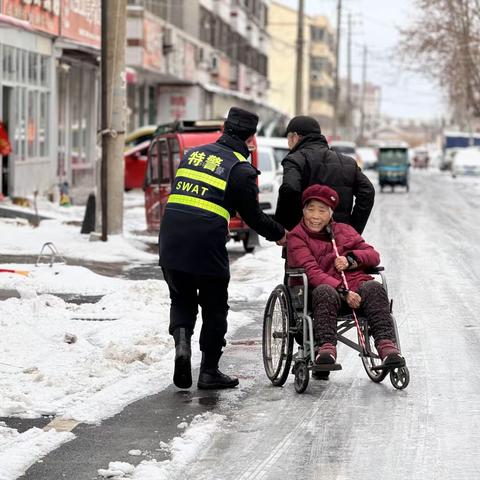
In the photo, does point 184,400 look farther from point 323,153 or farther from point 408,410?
point 323,153

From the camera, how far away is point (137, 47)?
4219 cm

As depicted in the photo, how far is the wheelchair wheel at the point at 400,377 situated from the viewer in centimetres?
873

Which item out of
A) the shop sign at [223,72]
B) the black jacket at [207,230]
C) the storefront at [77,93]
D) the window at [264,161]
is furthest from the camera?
the shop sign at [223,72]

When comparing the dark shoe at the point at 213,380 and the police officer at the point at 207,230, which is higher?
the police officer at the point at 207,230

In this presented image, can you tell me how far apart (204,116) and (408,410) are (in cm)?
5010

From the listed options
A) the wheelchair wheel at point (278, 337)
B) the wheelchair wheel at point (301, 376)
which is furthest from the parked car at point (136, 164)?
the wheelchair wheel at point (301, 376)

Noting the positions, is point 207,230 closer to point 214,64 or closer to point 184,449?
point 184,449

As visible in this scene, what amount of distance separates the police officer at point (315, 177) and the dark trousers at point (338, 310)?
826 mm

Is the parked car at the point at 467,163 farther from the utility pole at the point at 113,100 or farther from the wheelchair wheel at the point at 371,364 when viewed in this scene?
the wheelchair wheel at the point at 371,364

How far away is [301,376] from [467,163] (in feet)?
212

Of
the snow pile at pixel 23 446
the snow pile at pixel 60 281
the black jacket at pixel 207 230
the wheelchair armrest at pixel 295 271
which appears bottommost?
the snow pile at pixel 60 281

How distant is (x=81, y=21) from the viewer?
3434cm

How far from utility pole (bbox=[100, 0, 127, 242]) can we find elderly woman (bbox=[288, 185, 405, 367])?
458 inches

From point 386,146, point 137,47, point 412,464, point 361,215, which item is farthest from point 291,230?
point 386,146
